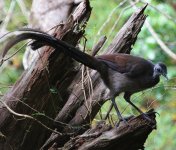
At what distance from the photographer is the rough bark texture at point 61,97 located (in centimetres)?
407

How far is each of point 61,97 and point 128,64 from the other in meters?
0.80

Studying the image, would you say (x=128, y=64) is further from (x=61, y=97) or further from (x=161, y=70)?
(x=61, y=97)

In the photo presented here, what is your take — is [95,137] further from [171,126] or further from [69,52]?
[171,126]

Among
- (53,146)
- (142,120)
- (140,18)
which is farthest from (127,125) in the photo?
(140,18)

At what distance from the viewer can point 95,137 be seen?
369 centimetres

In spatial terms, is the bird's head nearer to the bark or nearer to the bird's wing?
the bird's wing

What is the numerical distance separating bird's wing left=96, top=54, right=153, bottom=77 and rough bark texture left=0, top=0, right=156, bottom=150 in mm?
386

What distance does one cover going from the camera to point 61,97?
14.4ft

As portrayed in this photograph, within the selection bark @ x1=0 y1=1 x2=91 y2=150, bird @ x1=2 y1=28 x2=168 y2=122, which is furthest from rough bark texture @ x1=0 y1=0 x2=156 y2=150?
bird @ x1=2 y1=28 x2=168 y2=122

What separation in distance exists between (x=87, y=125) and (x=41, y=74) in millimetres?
603

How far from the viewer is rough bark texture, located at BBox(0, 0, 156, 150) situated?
4070 millimetres

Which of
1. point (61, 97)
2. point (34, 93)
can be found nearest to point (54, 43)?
point (34, 93)

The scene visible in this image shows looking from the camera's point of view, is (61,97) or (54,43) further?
(61,97)

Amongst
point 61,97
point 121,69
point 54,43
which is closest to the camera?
point 54,43
